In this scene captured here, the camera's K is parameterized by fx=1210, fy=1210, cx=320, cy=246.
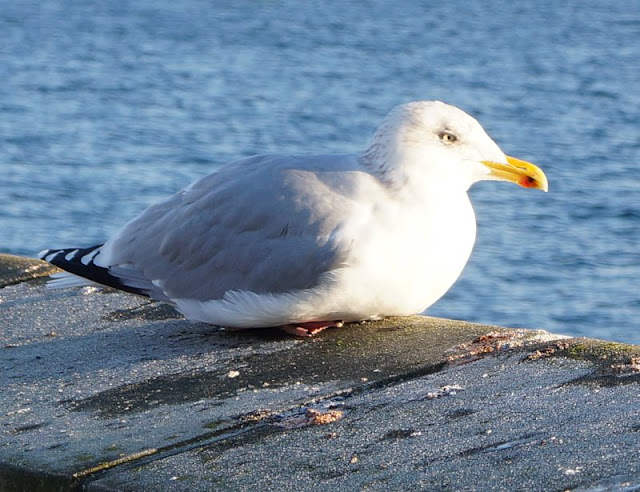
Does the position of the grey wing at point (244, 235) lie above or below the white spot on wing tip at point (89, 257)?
above

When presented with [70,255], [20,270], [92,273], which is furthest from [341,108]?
[92,273]

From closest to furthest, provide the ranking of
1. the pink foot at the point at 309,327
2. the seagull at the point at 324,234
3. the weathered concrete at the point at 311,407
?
the weathered concrete at the point at 311,407 → the seagull at the point at 324,234 → the pink foot at the point at 309,327

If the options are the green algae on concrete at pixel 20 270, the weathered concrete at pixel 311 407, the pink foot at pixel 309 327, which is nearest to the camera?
the weathered concrete at pixel 311 407

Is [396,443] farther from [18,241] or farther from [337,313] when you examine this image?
[18,241]

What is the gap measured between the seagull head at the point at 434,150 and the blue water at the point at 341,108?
18.1ft

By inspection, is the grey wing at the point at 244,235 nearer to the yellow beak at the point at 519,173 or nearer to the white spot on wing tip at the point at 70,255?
the white spot on wing tip at the point at 70,255

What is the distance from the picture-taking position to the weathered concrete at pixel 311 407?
305cm

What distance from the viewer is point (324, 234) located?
4203mm

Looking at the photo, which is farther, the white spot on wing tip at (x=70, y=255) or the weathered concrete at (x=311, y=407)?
the white spot on wing tip at (x=70, y=255)

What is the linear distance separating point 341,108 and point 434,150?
12.7 meters

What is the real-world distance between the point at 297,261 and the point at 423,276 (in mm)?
449

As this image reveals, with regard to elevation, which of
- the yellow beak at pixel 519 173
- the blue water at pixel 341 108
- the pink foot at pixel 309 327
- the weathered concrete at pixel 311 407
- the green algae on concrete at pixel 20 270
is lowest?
the blue water at pixel 341 108

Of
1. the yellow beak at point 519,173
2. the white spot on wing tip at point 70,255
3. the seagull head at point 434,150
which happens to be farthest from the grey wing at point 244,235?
the yellow beak at point 519,173

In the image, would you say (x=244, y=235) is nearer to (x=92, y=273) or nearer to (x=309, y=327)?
(x=309, y=327)
